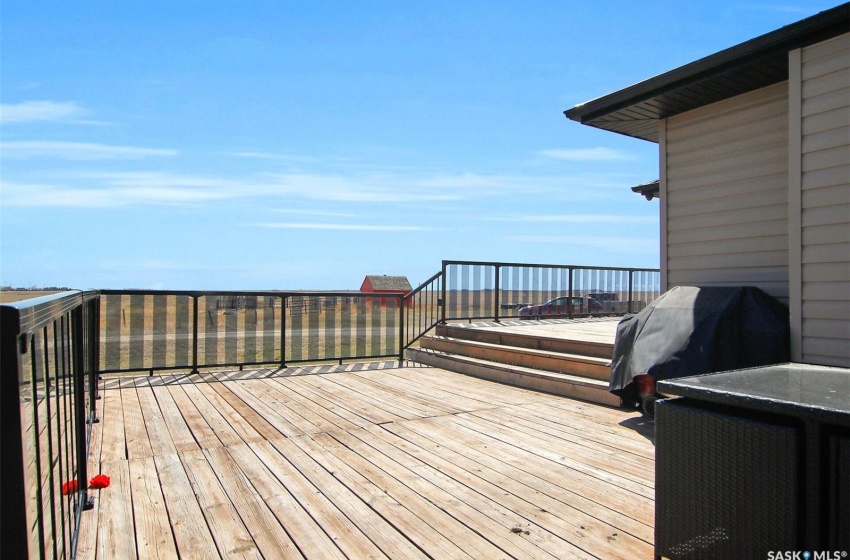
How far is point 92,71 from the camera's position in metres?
9.68

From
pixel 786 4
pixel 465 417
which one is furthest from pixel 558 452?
pixel 786 4

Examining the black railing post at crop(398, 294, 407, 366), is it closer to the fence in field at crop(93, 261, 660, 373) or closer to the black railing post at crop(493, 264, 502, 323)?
the fence in field at crop(93, 261, 660, 373)

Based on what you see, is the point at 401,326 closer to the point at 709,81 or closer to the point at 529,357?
the point at 529,357

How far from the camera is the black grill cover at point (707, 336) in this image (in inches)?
139

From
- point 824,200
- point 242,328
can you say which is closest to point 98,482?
point 242,328

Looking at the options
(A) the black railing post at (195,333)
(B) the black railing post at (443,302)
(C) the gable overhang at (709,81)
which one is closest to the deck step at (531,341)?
(B) the black railing post at (443,302)

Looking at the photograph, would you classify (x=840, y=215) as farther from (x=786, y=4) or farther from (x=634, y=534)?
(x=634, y=534)

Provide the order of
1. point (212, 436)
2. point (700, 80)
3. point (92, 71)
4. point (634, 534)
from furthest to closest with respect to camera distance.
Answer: point (92, 71), point (700, 80), point (212, 436), point (634, 534)

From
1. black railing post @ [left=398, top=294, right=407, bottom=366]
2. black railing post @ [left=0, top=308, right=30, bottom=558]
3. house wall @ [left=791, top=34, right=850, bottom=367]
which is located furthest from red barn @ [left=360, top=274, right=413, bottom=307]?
black railing post @ [left=0, top=308, right=30, bottom=558]

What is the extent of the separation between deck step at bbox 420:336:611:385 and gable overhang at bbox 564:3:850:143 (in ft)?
8.18

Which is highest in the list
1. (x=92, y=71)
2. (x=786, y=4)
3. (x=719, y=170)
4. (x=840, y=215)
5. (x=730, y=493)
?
(x=92, y=71)

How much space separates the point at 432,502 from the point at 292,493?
0.74 meters

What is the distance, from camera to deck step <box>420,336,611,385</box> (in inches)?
195

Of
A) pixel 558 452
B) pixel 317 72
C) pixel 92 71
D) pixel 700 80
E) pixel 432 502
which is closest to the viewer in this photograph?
pixel 432 502
